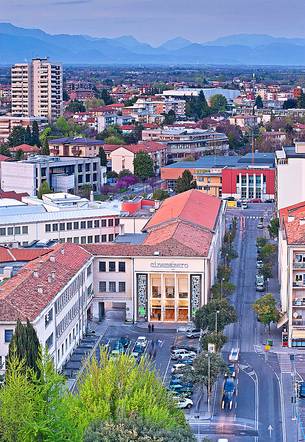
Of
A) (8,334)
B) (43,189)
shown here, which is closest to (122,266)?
(8,334)

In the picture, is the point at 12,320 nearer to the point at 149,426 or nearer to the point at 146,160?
the point at 149,426

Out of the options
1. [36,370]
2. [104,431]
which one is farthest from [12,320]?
[104,431]

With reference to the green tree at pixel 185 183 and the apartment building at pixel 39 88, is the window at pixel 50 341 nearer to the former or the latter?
the green tree at pixel 185 183

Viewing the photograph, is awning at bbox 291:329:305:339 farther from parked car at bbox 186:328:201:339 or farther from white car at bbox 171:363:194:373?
white car at bbox 171:363:194:373

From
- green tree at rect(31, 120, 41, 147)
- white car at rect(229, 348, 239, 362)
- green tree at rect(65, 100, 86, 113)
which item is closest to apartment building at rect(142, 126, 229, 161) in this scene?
green tree at rect(31, 120, 41, 147)

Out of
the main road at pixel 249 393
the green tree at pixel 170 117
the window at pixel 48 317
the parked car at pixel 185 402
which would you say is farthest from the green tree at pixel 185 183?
the green tree at pixel 170 117

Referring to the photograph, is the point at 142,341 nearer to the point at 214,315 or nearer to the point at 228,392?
the point at 214,315
